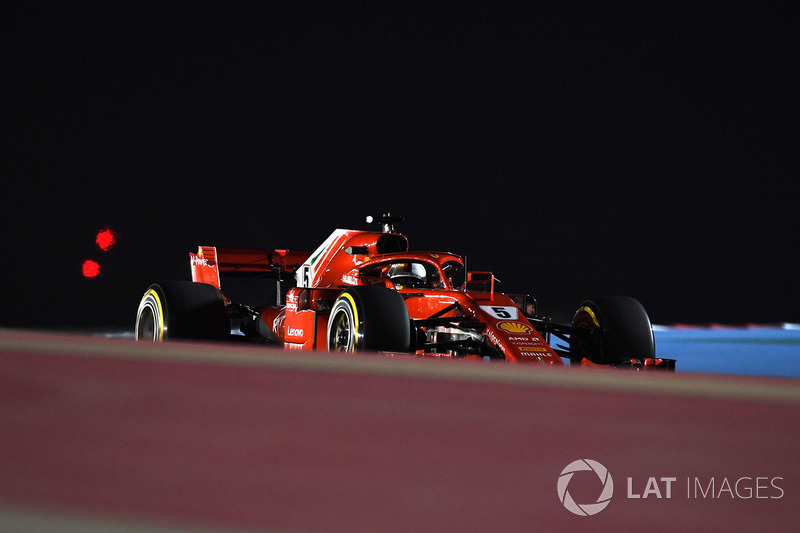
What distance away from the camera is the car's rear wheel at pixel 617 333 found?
507cm

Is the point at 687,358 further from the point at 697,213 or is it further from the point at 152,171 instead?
the point at 152,171

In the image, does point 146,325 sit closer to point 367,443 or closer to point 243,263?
point 243,263

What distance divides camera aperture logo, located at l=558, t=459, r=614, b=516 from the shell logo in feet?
11.9

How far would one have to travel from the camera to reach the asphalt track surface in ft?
3.59

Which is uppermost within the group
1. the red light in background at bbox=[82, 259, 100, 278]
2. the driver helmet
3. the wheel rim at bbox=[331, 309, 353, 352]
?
the red light in background at bbox=[82, 259, 100, 278]

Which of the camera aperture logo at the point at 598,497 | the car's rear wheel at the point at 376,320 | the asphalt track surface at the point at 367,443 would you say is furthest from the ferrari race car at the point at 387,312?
the camera aperture logo at the point at 598,497

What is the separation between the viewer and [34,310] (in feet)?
33.4

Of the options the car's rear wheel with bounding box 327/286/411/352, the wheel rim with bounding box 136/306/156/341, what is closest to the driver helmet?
the car's rear wheel with bounding box 327/286/411/352

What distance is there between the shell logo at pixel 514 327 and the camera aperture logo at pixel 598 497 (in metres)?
3.63

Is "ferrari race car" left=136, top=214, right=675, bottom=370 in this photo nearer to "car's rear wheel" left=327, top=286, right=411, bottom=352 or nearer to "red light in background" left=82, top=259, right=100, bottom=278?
"car's rear wheel" left=327, top=286, right=411, bottom=352

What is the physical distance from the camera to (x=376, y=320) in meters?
4.57

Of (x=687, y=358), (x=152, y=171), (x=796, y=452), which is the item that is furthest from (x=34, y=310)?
(x=796, y=452)

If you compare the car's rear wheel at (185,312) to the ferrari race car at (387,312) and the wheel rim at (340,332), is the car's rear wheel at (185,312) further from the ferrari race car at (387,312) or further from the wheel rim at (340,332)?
the wheel rim at (340,332)

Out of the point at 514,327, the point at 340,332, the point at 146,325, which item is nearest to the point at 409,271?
the point at 340,332
